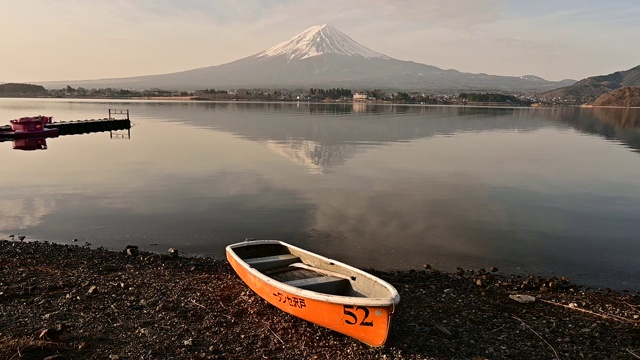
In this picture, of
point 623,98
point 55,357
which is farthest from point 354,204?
point 623,98

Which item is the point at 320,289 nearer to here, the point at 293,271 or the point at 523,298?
the point at 293,271

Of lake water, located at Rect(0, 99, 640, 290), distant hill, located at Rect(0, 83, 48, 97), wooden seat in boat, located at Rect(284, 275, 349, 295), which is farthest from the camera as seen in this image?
distant hill, located at Rect(0, 83, 48, 97)

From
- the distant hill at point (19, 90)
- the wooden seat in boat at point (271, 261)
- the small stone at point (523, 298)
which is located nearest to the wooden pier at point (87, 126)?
the wooden seat in boat at point (271, 261)

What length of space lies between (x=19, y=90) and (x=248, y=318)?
214709mm

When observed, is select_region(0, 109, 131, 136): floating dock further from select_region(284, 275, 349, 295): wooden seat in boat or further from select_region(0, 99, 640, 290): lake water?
select_region(284, 275, 349, 295): wooden seat in boat

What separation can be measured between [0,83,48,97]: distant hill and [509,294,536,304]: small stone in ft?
690

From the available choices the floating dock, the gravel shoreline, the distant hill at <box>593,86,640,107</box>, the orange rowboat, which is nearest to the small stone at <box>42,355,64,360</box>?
the gravel shoreline

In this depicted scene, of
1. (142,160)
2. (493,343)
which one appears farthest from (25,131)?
(493,343)

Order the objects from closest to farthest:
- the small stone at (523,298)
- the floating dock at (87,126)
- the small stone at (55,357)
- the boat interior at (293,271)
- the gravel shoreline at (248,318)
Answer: the small stone at (55,357)
the gravel shoreline at (248,318)
the boat interior at (293,271)
the small stone at (523,298)
the floating dock at (87,126)

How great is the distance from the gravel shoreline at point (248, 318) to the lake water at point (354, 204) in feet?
5.14

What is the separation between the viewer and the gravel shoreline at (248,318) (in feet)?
22.0

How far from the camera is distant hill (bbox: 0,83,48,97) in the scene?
17638 cm

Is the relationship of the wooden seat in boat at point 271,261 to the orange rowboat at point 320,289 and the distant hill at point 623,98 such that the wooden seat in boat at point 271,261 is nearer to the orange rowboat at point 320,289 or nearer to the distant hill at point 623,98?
A: the orange rowboat at point 320,289

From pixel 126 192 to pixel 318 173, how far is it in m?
9.05
